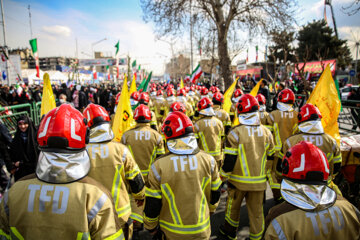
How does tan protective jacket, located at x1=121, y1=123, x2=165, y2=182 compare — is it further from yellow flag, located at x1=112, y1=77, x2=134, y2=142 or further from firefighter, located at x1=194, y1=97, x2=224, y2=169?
firefighter, located at x1=194, y1=97, x2=224, y2=169

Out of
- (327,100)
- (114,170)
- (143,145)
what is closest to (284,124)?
(327,100)

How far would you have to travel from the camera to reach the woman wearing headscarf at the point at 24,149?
4676 mm

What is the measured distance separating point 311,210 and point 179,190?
131 cm

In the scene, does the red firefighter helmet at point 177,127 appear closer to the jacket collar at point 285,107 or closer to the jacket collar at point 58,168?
the jacket collar at point 58,168

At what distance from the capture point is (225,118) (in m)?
6.57

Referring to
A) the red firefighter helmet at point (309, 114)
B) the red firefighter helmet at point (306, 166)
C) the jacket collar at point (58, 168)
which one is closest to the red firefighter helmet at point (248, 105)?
the red firefighter helmet at point (309, 114)

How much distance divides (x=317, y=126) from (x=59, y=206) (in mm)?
3703

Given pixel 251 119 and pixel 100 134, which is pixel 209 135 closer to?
pixel 251 119

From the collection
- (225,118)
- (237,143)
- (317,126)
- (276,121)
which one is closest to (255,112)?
(237,143)

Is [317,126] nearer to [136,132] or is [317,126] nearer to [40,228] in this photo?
[136,132]

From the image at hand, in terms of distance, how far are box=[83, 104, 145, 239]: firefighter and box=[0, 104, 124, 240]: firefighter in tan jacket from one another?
3.88 feet

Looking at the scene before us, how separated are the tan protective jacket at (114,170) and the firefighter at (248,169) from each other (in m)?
1.59

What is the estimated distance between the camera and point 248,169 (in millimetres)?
3588

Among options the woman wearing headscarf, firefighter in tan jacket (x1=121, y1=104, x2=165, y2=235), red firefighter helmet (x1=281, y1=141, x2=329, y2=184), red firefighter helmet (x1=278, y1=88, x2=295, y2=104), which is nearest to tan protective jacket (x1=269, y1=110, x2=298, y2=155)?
red firefighter helmet (x1=278, y1=88, x2=295, y2=104)
